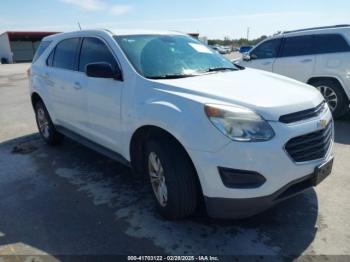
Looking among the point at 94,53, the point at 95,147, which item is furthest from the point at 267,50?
the point at 95,147

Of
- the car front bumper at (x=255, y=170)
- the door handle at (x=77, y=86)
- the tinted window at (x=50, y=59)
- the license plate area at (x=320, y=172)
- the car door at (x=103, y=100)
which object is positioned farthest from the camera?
the tinted window at (x=50, y=59)

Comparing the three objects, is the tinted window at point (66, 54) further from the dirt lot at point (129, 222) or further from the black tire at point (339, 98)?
the black tire at point (339, 98)

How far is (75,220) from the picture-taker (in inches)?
135

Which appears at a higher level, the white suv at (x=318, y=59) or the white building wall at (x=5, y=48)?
the white suv at (x=318, y=59)

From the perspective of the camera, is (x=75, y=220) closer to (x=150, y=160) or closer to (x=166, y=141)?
(x=150, y=160)

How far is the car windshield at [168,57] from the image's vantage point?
3568 millimetres

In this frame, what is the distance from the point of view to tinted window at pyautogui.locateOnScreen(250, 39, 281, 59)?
782cm

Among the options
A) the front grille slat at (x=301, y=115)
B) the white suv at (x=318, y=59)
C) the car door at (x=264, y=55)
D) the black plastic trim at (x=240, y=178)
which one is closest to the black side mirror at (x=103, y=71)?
the black plastic trim at (x=240, y=178)

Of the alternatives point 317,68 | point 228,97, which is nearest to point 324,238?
point 228,97

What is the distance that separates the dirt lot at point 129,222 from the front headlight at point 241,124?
0.98m

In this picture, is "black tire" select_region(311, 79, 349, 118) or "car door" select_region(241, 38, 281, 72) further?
"car door" select_region(241, 38, 281, 72)

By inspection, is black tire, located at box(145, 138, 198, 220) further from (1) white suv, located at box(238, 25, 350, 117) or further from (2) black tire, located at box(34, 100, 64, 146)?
(1) white suv, located at box(238, 25, 350, 117)

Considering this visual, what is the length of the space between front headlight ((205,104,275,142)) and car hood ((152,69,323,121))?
0.25 ft

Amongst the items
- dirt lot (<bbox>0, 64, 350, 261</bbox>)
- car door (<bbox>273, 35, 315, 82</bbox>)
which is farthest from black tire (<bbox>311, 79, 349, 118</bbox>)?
dirt lot (<bbox>0, 64, 350, 261</bbox>)
